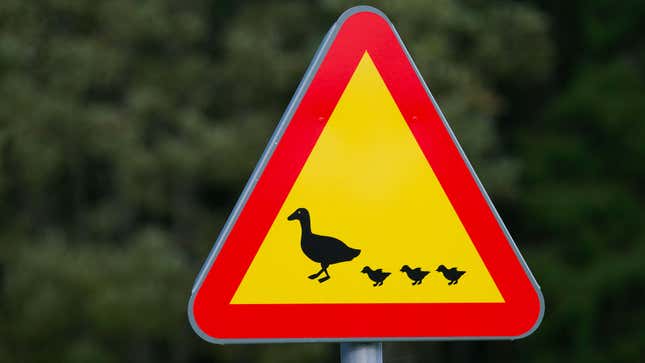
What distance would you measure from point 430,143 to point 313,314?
1.01ft

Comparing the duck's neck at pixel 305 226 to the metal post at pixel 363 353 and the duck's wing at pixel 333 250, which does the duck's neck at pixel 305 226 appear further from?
the metal post at pixel 363 353

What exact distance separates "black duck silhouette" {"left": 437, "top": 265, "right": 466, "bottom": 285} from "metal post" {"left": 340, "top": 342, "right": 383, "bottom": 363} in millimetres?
139

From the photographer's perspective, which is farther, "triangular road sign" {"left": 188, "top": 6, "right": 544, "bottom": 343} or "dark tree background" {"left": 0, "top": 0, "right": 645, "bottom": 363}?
"dark tree background" {"left": 0, "top": 0, "right": 645, "bottom": 363}

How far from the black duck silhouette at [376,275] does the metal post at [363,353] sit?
0.09m

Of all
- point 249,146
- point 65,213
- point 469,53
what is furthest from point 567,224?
point 65,213

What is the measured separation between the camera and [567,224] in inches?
266

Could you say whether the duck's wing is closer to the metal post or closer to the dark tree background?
the metal post

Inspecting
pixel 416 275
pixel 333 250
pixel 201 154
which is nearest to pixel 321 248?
pixel 333 250

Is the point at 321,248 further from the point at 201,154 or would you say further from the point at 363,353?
the point at 201,154

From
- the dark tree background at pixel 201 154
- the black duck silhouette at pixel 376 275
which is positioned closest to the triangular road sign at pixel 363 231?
the black duck silhouette at pixel 376 275

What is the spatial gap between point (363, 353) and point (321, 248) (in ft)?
0.55

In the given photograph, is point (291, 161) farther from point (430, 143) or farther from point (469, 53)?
point (469, 53)

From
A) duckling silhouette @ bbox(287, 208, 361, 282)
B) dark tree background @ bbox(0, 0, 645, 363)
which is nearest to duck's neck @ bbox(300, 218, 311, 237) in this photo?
duckling silhouette @ bbox(287, 208, 361, 282)

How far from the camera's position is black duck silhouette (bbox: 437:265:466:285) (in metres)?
1.33
